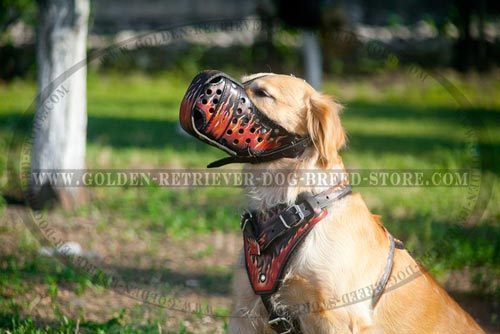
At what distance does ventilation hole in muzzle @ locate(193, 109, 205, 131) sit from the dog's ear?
1.78ft

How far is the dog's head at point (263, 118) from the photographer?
3307 millimetres

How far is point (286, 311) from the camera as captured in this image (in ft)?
10.9

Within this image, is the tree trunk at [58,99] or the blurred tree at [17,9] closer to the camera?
the tree trunk at [58,99]

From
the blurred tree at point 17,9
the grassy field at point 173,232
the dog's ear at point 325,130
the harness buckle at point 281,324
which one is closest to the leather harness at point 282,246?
the harness buckle at point 281,324

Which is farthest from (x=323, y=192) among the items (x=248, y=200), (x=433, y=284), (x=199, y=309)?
(x=199, y=309)

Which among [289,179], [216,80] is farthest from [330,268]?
[216,80]

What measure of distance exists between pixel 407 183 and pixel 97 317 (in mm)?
5062

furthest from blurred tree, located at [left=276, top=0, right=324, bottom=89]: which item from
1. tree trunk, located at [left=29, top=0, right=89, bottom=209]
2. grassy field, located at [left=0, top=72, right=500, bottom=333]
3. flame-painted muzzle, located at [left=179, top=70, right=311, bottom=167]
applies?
flame-painted muzzle, located at [left=179, top=70, right=311, bottom=167]

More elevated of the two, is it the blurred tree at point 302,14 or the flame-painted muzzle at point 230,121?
the flame-painted muzzle at point 230,121

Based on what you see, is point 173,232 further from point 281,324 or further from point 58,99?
point 281,324

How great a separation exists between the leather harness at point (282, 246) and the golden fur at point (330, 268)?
0.13 feet

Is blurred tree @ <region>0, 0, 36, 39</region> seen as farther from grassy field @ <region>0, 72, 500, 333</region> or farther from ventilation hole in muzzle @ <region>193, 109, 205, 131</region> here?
ventilation hole in muzzle @ <region>193, 109, 205, 131</region>

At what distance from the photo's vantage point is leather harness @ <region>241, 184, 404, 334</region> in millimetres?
3289

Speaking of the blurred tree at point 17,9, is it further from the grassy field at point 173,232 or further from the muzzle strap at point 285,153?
the muzzle strap at point 285,153
